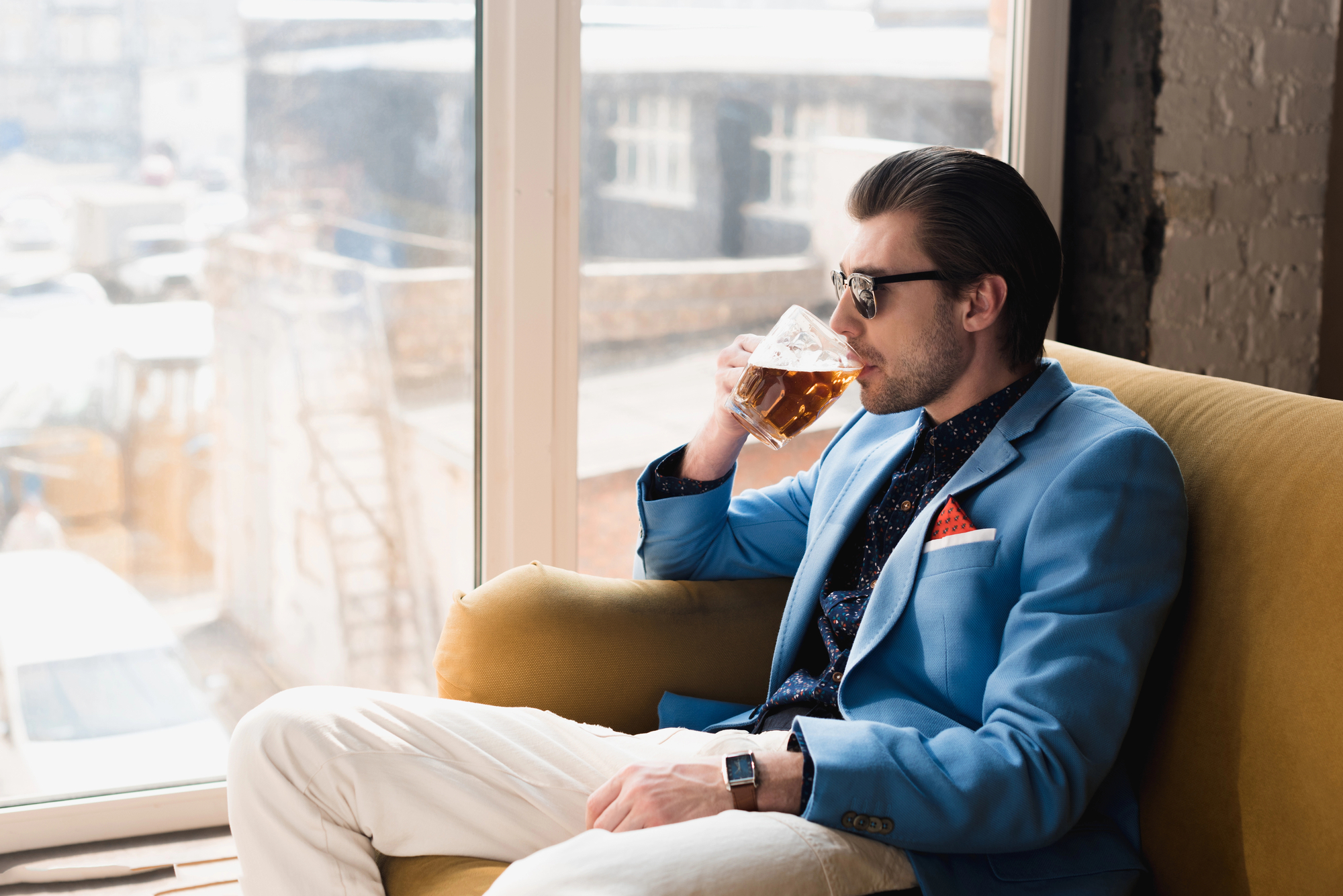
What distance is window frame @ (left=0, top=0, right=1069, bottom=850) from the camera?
2.10 metres

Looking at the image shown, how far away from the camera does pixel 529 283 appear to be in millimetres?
2180

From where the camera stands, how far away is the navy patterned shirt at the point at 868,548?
1.44m

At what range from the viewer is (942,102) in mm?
2488

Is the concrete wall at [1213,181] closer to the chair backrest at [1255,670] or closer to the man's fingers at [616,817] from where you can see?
the chair backrest at [1255,670]

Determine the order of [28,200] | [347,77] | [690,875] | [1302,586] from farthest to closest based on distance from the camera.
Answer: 1. [347,77]
2. [28,200]
3. [1302,586]
4. [690,875]

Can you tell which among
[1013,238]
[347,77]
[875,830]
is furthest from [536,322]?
[875,830]

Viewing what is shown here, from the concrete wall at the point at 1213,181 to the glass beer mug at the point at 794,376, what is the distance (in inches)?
51.4

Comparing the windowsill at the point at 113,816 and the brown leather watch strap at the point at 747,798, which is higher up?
the brown leather watch strap at the point at 747,798

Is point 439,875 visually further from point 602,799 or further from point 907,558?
point 907,558

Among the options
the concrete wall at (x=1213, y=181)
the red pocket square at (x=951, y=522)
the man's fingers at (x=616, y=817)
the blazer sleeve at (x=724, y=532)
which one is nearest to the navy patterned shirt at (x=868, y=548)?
the red pocket square at (x=951, y=522)

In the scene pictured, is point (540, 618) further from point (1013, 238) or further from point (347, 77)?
point (347, 77)

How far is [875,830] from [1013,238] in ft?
2.39

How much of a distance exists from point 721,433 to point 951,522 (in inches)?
16.8

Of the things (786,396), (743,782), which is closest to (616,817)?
(743,782)
